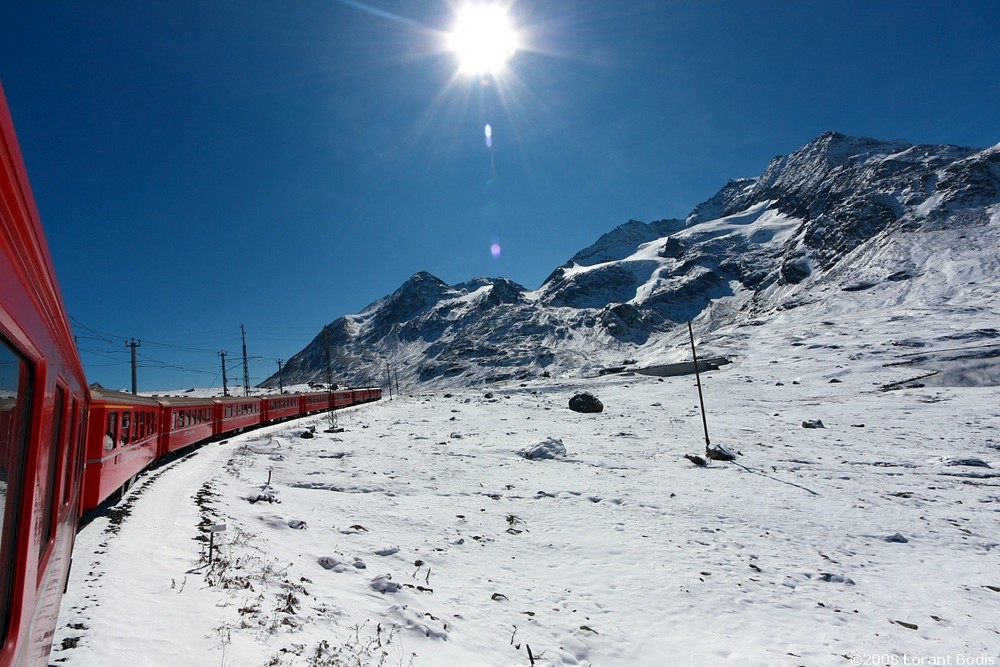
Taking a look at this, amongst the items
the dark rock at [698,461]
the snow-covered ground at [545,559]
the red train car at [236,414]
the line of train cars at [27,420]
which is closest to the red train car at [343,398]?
the red train car at [236,414]

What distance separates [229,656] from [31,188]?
467 cm

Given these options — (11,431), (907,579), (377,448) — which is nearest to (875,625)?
(907,579)

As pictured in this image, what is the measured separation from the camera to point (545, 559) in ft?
32.5

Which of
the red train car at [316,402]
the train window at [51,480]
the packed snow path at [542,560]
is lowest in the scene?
the packed snow path at [542,560]

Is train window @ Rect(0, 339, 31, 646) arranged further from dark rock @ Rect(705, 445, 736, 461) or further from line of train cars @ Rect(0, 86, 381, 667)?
dark rock @ Rect(705, 445, 736, 461)

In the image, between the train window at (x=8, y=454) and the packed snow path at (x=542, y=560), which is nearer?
the train window at (x=8, y=454)

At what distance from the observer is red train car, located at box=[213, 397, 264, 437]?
22.9 metres

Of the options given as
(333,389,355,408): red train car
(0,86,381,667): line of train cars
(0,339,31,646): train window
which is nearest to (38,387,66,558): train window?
(0,86,381,667): line of train cars

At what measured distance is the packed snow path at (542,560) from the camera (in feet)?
19.1

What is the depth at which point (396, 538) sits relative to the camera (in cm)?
1029

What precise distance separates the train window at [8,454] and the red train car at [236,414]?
75.8 feet

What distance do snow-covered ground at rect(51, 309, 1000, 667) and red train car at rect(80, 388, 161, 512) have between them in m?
0.66

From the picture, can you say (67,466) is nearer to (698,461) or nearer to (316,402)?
(698,461)

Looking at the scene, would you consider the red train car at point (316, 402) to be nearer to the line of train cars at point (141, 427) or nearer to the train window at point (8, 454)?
the line of train cars at point (141, 427)
